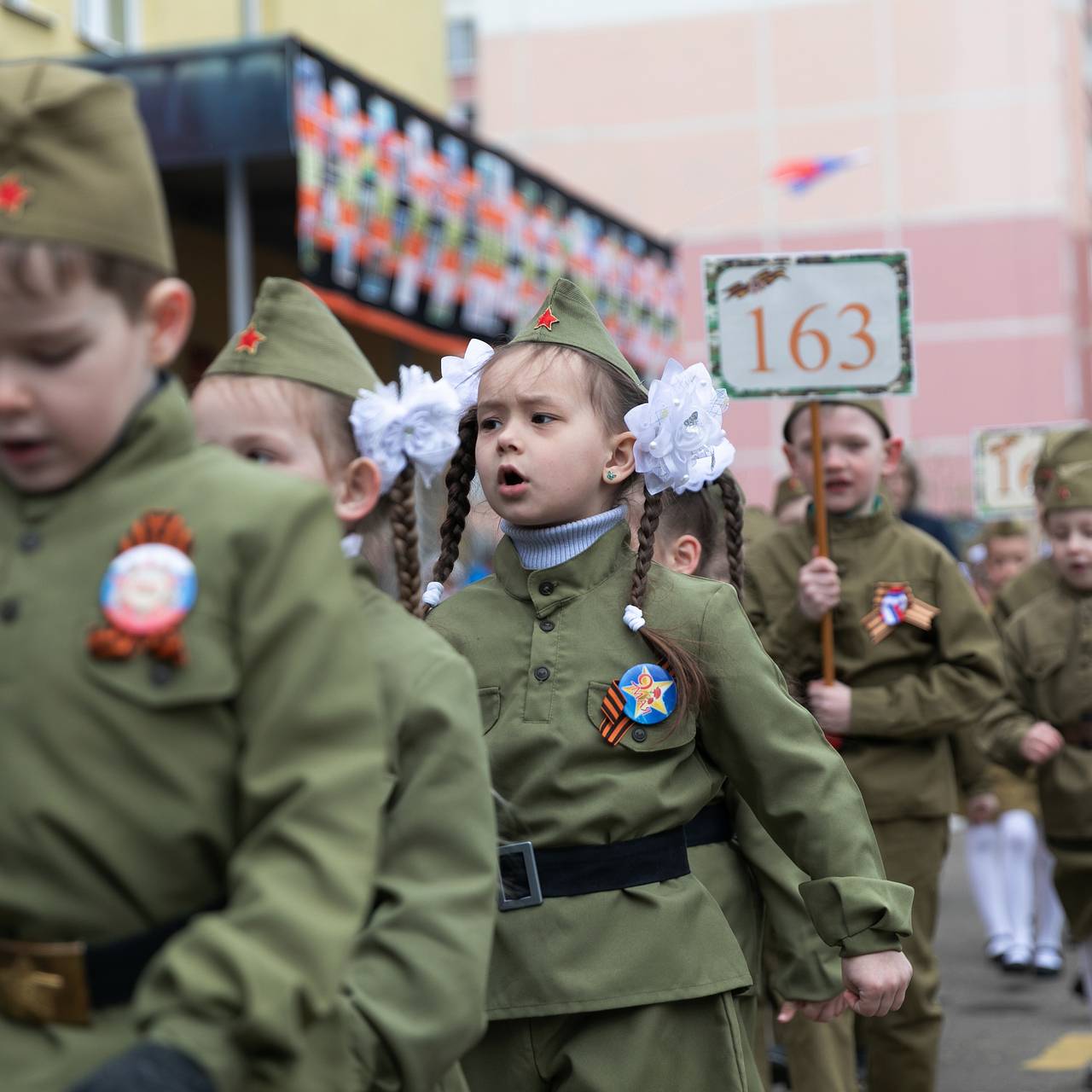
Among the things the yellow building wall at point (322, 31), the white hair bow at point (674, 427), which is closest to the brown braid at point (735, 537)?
the white hair bow at point (674, 427)

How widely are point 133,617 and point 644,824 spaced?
174cm

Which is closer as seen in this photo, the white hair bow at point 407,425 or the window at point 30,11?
the white hair bow at point 407,425

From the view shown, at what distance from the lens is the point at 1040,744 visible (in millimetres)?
7316

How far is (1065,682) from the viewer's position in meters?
7.47

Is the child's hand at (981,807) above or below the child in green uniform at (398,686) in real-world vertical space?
below

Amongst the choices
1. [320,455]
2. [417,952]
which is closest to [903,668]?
[320,455]

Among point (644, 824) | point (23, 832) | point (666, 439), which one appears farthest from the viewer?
point (666, 439)

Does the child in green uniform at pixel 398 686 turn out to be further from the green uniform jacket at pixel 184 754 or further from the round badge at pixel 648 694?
the round badge at pixel 648 694

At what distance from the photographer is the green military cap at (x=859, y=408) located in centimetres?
677

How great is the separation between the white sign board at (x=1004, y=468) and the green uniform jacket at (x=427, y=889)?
9.51m

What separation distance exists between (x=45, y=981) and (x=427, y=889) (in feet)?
1.91

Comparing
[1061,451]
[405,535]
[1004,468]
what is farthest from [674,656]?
[1004,468]

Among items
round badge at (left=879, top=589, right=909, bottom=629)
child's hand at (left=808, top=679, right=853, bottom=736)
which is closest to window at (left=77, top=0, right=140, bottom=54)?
round badge at (left=879, top=589, right=909, bottom=629)

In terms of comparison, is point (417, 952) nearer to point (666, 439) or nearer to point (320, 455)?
point (320, 455)
